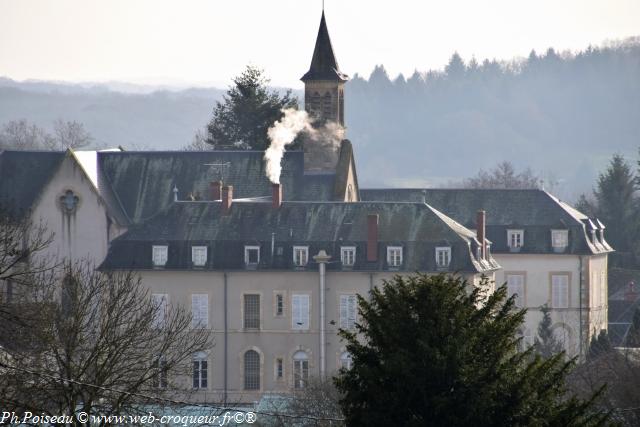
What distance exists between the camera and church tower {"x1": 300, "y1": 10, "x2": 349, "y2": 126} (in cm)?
8956

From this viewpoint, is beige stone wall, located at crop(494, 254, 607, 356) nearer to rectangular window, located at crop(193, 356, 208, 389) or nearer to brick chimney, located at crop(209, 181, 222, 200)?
brick chimney, located at crop(209, 181, 222, 200)

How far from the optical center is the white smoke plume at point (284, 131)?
85.9 m

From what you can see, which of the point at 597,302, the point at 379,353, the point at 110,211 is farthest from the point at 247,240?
the point at 379,353

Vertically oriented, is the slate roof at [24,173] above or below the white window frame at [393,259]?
above

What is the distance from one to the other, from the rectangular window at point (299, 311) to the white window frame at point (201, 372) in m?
3.41

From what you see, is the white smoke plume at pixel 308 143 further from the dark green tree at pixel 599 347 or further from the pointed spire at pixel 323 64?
the dark green tree at pixel 599 347

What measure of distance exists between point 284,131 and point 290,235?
18877 millimetres

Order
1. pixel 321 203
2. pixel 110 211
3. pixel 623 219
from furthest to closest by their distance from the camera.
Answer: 1. pixel 623 219
2. pixel 110 211
3. pixel 321 203

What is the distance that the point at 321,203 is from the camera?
7519 cm

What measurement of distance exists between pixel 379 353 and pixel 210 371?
3704cm

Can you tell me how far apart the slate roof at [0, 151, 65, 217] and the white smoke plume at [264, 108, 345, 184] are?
8.96 meters

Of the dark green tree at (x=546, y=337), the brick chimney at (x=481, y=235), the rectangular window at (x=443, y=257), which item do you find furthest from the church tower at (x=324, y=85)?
the rectangular window at (x=443, y=257)

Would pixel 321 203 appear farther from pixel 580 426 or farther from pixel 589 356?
pixel 580 426

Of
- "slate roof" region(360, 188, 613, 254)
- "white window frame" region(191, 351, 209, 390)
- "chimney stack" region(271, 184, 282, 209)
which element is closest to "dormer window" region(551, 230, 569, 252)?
"slate roof" region(360, 188, 613, 254)
